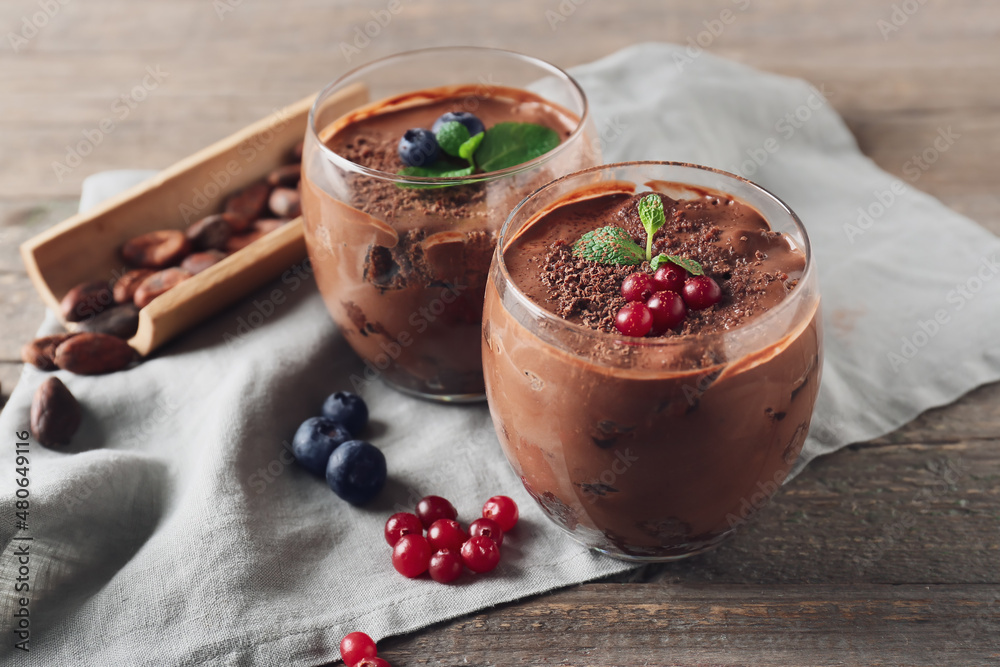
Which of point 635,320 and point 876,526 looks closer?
point 635,320

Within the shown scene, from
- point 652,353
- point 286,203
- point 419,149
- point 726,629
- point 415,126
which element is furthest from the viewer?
point 286,203

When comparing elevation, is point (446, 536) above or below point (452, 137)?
below

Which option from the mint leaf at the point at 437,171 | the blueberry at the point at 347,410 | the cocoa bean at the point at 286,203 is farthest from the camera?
the cocoa bean at the point at 286,203

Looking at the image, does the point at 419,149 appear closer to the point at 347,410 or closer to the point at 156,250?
the point at 347,410

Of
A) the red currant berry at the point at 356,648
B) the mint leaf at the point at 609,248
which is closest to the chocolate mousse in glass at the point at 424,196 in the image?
the mint leaf at the point at 609,248

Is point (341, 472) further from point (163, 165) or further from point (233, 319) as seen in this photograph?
point (163, 165)

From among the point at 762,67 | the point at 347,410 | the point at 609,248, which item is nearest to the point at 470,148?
the point at 609,248

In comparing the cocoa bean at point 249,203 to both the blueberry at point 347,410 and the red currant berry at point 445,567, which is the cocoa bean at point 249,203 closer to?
the blueberry at point 347,410
